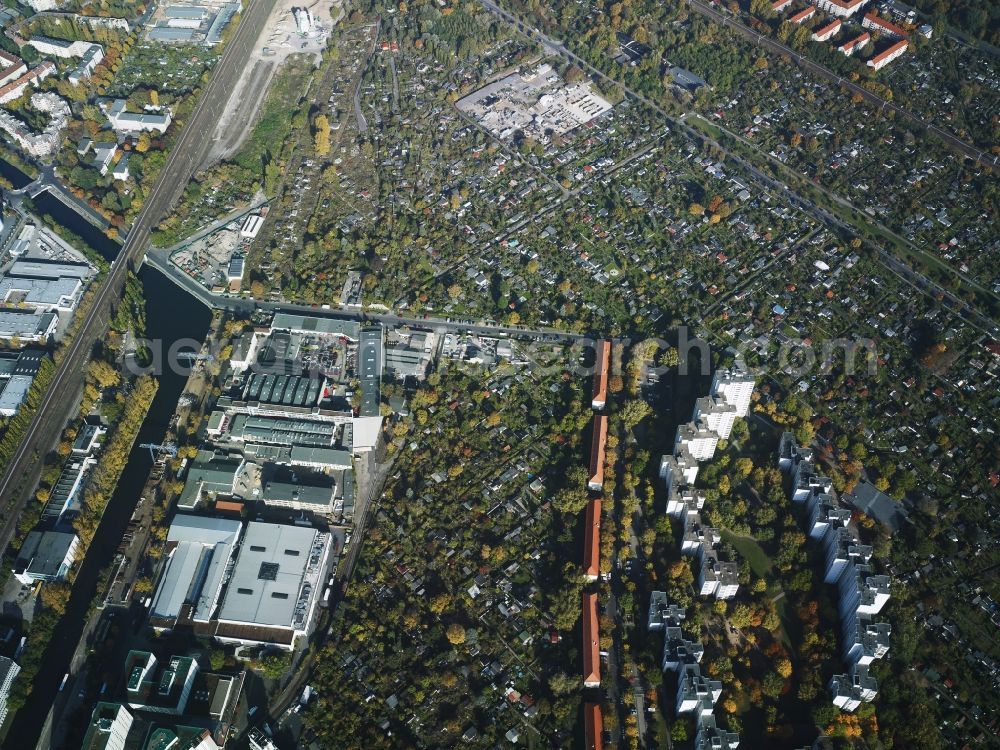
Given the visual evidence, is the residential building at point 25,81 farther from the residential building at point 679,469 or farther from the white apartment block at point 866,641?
the white apartment block at point 866,641

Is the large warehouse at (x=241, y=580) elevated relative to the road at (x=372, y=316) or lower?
lower

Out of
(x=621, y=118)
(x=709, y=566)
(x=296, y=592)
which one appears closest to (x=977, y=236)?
(x=621, y=118)

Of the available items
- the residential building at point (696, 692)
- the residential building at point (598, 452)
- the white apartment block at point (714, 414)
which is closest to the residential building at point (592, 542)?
the residential building at point (598, 452)

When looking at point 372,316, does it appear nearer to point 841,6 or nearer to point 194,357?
point 194,357

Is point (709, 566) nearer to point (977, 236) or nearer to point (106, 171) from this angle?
point (977, 236)

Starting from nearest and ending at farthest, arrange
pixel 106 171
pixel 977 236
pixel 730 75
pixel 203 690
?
pixel 203 690, pixel 977 236, pixel 106 171, pixel 730 75
